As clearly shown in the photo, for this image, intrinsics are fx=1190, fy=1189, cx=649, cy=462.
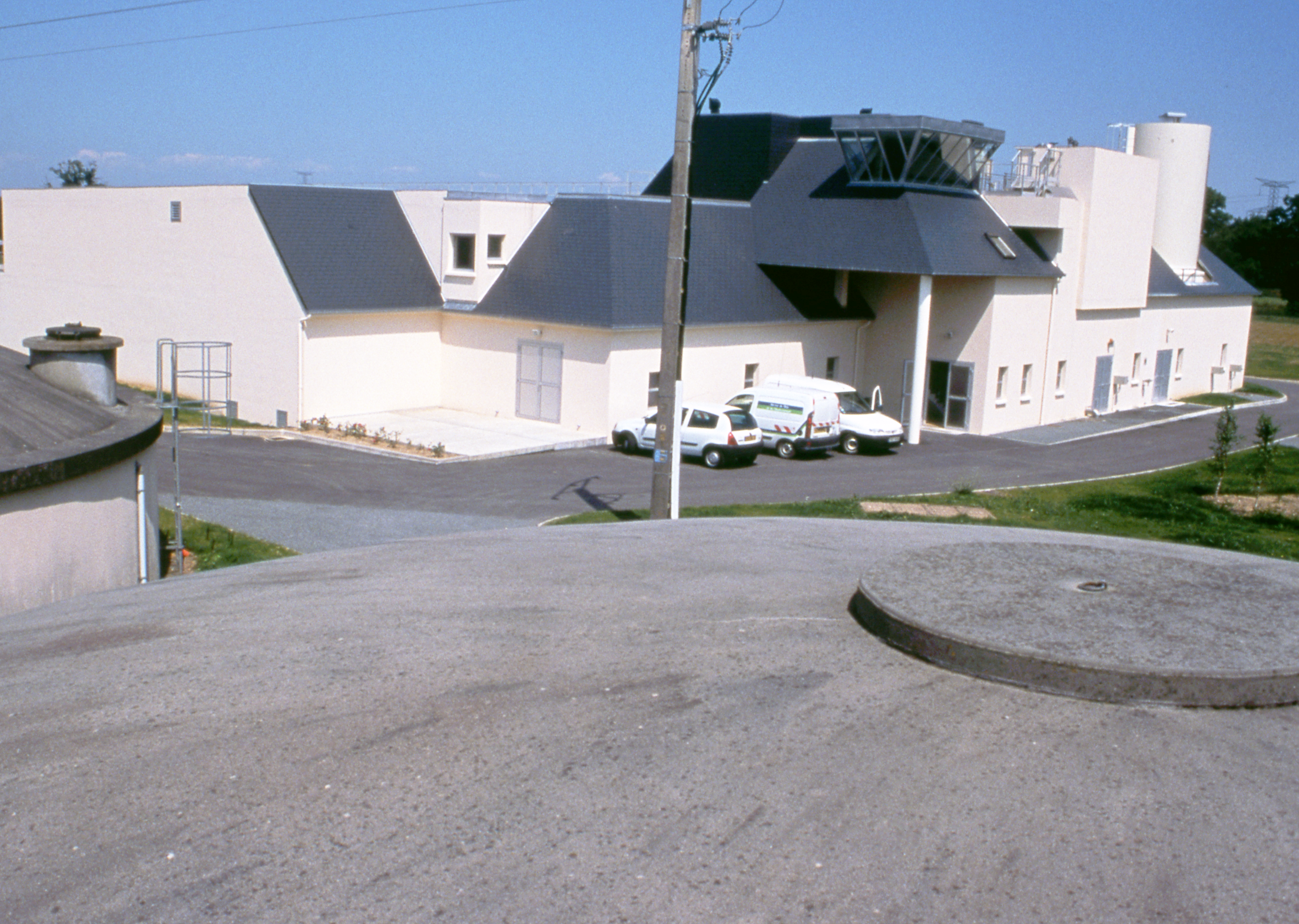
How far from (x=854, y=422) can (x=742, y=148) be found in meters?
13.7

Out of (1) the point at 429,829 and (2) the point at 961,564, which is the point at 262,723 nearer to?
(1) the point at 429,829

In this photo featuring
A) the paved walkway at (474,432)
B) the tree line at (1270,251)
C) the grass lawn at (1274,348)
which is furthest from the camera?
the tree line at (1270,251)

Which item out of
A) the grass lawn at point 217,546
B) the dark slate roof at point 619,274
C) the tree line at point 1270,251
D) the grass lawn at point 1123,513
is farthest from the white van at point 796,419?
the tree line at point 1270,251

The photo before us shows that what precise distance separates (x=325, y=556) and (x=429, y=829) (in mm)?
7537

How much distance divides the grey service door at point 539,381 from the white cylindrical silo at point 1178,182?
29.6m

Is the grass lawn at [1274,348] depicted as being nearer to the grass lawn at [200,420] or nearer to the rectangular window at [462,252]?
the rectangular window at [462,252]

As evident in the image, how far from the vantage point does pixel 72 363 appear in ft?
50.5

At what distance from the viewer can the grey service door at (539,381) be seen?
3566 centimetres

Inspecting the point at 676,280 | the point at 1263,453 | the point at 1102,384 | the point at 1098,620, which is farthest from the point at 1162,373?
the point at 1098,620

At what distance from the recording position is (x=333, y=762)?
628 centimetres

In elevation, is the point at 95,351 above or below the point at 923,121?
below

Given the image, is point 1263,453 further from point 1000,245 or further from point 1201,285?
point 1201,285

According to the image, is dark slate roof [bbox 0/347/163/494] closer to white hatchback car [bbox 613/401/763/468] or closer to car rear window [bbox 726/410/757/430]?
white hatchback car [bbox 613/401/763/468]

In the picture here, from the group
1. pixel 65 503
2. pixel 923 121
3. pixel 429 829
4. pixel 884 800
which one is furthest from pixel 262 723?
pixel 923 121
